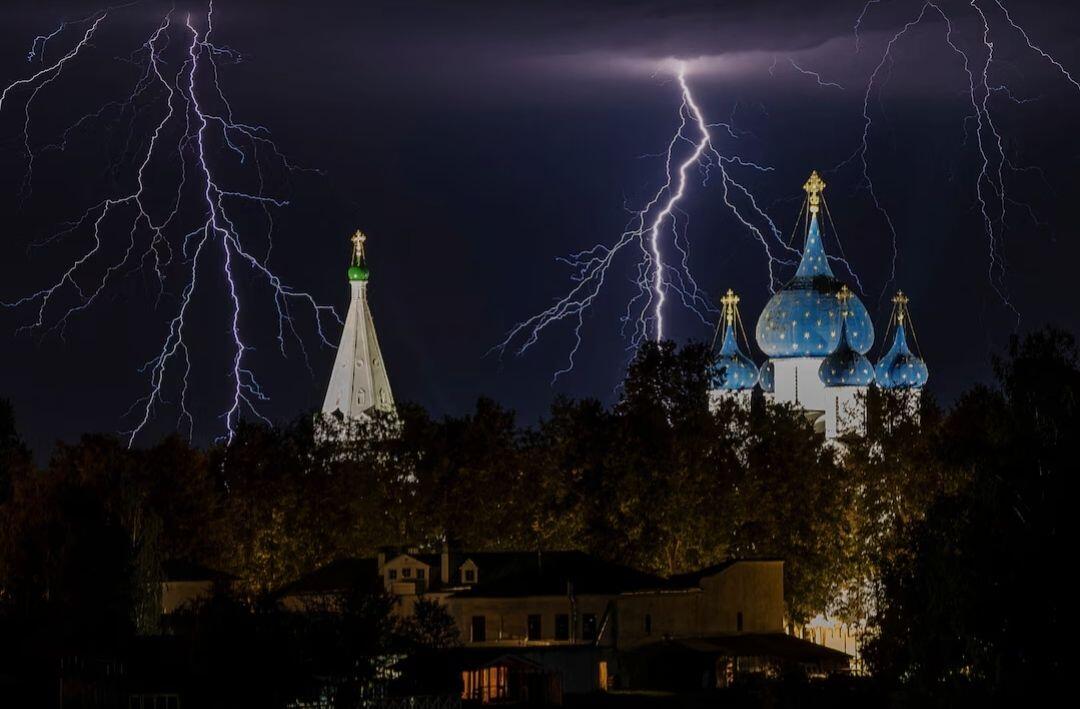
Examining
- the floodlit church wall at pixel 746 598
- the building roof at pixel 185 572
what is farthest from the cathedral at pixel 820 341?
the building roof at pixel 185 572

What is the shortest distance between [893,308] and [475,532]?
3395 cm

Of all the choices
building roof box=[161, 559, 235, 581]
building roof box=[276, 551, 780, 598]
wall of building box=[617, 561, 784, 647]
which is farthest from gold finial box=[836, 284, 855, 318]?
building roof box=[161, 559, 235, 581]

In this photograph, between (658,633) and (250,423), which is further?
(250,423)

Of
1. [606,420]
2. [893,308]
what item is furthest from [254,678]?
[893,308]

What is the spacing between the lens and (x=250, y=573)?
74.5 meters

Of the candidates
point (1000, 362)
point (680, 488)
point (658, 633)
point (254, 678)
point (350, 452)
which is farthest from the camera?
point (350, 452)

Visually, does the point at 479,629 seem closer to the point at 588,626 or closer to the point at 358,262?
the point at 588,626

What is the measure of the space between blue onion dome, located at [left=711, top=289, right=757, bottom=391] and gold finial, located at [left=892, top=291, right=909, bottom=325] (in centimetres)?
719

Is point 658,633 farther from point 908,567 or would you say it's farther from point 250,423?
point 250,423

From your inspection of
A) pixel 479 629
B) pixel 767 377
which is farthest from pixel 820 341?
pixel 479 629

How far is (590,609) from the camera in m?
61.7

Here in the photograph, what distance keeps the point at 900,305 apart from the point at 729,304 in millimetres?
8469

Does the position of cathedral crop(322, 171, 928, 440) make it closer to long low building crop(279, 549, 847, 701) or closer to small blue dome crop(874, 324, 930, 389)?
small blue dome crop(874, 324, 930, 389)

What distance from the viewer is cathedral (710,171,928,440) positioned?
101188 millimetres
